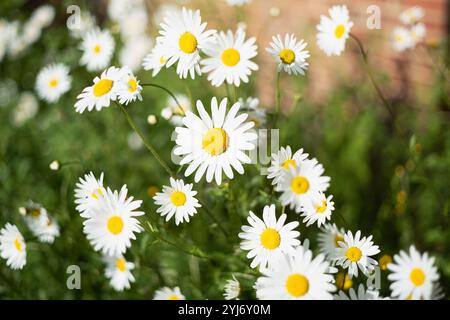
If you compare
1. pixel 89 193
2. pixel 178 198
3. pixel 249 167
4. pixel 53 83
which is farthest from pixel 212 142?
→ pixel 53 83

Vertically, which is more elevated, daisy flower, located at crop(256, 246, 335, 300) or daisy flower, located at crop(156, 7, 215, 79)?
daisy flower, located at crop(156, 7, 215, 79)

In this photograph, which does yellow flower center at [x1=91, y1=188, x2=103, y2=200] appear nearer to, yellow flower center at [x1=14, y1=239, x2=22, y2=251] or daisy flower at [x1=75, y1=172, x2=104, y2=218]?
daisy flower at [x1=75, y1=172, x2=104, y2=218]

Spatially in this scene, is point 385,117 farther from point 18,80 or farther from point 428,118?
point 18,80

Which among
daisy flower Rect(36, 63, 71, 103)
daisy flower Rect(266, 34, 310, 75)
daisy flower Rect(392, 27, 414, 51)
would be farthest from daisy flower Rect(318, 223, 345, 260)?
daisy flower Rect(36, 63, 71, 103)

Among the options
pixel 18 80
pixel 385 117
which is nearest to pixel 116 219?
pixel 385 117

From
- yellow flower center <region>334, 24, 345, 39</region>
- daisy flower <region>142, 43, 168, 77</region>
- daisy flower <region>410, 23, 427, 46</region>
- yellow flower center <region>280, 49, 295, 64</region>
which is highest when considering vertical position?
daisy flower <region>410, 23, 427, 46</region>

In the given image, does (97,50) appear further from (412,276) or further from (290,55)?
(412,276)
